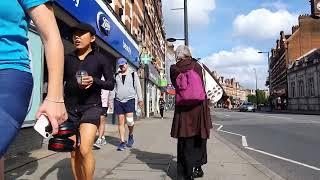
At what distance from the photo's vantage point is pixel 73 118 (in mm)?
4859

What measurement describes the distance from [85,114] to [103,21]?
36.4 feet

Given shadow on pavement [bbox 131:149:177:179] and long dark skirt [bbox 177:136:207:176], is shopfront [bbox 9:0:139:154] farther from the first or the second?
long dark skirt [bbox 177:136:207:176]

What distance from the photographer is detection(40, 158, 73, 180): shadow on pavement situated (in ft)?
20.4

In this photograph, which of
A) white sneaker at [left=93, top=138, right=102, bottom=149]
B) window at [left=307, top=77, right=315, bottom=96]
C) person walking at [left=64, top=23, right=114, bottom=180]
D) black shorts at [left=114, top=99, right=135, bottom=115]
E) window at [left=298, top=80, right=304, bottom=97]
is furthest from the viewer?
window at [left=298, top=80, right=304, bottom=97]

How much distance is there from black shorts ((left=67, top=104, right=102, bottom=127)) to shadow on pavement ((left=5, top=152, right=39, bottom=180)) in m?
1.54

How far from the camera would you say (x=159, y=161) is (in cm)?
832

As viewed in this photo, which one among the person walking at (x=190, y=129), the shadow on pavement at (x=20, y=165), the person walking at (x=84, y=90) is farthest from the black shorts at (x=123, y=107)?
the person walking at (x=84, y=90)

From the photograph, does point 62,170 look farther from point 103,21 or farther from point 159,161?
point 103,21

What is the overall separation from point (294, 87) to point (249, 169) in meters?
73.5

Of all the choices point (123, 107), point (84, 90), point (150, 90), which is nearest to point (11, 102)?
point (84, 90)

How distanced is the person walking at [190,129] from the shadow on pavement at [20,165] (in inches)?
79.5

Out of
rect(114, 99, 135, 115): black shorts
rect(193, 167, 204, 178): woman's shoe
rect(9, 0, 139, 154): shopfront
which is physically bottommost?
rect(193, 167, 204, 178): woman's shoe

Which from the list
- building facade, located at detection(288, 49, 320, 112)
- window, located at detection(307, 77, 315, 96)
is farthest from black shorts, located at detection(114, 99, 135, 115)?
window, located at detection(307, 77, 315, 96)

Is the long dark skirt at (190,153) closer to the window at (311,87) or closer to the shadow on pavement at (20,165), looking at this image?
the shadow on pavement at (20,165)
